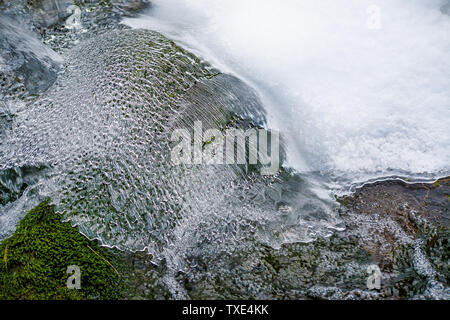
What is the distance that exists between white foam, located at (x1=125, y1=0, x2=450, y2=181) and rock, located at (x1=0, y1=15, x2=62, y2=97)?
120 centimetres

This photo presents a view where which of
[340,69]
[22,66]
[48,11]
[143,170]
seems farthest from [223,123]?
[48,11]

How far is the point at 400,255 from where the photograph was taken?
2.60 meters

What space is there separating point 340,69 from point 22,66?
307 cm

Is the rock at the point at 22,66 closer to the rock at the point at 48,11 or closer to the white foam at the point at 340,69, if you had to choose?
the rock at the point at 48,11

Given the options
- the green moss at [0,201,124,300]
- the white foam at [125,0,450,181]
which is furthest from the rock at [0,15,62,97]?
the white foam at [125,0,450,181]

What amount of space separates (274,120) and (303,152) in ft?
1.37

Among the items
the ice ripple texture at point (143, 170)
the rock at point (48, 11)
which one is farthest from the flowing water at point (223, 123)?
the rock at point (48, 11)

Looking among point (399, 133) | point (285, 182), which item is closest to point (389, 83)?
point (399, 133)

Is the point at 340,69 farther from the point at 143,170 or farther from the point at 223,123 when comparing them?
the point at 143,170

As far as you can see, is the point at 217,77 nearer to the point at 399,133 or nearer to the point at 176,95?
the point at 176,95

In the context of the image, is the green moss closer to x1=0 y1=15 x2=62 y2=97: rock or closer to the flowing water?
the flowing water

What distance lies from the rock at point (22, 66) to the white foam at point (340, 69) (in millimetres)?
1202

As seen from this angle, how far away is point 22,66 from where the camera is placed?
3.06 metres

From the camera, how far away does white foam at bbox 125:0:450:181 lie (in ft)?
10.8
